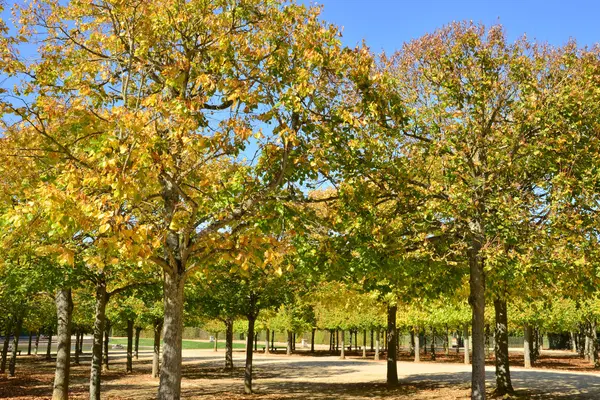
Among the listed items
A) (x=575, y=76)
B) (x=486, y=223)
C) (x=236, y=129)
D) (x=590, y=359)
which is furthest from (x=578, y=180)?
(x=590, y=359)

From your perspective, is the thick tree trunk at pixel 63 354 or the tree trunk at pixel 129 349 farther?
the tree trunk at pixel 129 349

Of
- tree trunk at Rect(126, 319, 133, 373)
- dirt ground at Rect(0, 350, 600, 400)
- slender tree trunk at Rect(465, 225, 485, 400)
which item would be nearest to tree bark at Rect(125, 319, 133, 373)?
tree trunk at Rect(126, 319, 133, 373)

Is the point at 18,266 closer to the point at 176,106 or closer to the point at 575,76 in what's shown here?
the point at 176,106

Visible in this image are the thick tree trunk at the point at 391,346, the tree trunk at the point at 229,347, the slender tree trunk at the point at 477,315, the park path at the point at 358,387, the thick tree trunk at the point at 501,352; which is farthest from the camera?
the tree trunk at the point at 229,347

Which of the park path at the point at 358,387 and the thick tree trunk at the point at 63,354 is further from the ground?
the thick tree trunk at the point at 63,354

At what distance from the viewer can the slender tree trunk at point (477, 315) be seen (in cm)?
1308

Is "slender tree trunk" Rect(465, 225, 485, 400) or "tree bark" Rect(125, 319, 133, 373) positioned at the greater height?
"slender tree trunk" Rect(465, 225, 485, 400)

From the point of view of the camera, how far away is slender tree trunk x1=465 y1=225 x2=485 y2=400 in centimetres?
1308

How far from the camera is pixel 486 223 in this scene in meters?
12.6

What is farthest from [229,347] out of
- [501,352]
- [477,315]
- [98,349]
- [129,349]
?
[477,315]

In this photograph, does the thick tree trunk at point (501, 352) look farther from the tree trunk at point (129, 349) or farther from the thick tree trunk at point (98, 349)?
the tree trunk at point (129, 349)

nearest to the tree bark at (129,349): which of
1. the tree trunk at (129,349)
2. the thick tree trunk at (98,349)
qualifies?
the tree trunk at (129,349)

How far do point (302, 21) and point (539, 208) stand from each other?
7424 millimetres

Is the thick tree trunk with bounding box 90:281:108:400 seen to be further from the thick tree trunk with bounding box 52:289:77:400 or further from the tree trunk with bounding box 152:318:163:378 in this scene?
the tree trunk with bounding box 152:318:163:378
